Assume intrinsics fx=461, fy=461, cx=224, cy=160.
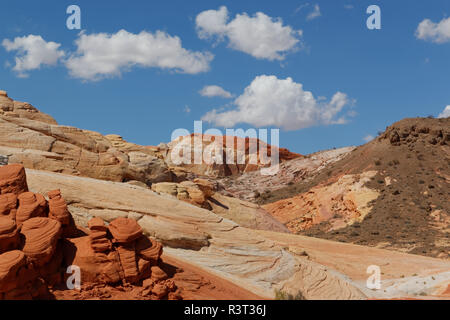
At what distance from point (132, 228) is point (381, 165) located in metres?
44.3

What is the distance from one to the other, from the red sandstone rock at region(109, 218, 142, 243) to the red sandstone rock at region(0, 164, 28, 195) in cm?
296

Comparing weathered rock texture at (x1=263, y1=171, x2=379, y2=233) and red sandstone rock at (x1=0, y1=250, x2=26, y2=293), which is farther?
weathered rock texture at (x1=263, y1=171, x2=379, y2=233)

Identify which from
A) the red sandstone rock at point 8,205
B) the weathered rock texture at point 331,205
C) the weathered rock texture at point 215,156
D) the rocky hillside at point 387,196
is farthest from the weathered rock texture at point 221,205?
the weathered rock texture at point 215,156

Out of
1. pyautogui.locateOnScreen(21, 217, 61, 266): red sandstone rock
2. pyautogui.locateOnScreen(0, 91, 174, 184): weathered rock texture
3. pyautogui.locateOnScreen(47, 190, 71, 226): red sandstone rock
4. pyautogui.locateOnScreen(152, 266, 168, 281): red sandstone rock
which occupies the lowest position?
pyautogui.locateOnScreen(152, 266, 168, 281): red sandstone rock

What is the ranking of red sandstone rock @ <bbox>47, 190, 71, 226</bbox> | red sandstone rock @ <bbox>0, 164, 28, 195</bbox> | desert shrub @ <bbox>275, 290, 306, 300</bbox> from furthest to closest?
desert shrub @ <bbox>275, 290, 306, 300</bbox> → red sandstone rock @ <bbox>0, 164, 28, 195</bbox> → red sandstone rock @ <bbox>47, 190, 71, 226</bbox>

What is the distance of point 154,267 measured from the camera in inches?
513

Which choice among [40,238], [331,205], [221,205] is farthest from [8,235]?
[331,205]

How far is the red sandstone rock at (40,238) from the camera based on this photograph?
11414mm

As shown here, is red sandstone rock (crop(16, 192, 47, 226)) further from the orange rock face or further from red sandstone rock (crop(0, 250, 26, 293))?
red sandstone rock (crop(0, 250, 26, 293))

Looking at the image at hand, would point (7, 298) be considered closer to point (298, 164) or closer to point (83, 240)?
point (83, 240)

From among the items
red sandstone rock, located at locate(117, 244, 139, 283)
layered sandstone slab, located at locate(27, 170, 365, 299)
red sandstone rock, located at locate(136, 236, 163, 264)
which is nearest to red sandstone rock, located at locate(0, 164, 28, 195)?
layered sandstone slab, located at locate(27, 170, 365, 299)

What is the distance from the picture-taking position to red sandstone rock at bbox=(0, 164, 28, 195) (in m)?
13.2
